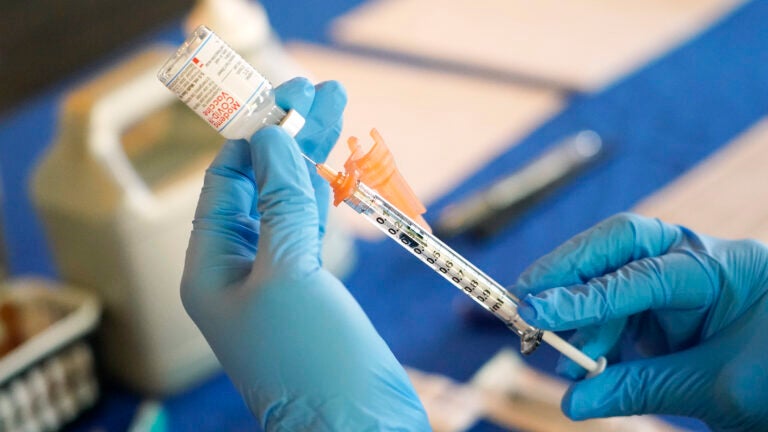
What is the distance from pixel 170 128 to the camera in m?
1.20

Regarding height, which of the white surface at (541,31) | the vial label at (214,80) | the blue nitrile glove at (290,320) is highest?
the white surface at (541,31)

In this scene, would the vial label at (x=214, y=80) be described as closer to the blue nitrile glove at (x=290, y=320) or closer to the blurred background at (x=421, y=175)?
the blue nitrile glove at (x=290, y=320)

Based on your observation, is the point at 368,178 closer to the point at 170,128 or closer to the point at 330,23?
the point at 170,128

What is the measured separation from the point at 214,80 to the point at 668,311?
1.42ft

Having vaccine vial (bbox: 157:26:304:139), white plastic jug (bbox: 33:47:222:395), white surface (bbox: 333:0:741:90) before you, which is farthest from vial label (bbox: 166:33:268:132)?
white surface (bbox: 333:0:741:90)

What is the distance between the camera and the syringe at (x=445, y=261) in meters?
0.71

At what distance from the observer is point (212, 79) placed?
2.08 feet

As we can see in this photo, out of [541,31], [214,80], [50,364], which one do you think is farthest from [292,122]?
[541,31]

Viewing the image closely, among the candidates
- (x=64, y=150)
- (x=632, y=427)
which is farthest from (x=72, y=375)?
(x=632, y=427)

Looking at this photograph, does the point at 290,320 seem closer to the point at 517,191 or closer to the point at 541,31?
the point at 517,191

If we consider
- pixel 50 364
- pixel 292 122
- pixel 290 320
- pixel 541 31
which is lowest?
pixel 50 364

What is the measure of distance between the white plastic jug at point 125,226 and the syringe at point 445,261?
361 millimetres

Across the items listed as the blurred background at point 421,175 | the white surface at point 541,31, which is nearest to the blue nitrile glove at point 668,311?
the blurred background at point 421,175

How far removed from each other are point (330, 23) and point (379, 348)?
1.25 metres
